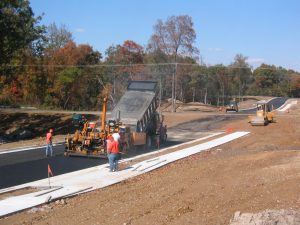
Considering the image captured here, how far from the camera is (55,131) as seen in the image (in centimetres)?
5212

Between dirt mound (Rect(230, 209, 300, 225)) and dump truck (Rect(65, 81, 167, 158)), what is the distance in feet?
49.3

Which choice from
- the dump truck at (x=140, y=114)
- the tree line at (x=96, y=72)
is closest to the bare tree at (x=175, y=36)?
the tree line at (x=96, y=72)

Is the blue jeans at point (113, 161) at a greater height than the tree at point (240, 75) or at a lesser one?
lesser

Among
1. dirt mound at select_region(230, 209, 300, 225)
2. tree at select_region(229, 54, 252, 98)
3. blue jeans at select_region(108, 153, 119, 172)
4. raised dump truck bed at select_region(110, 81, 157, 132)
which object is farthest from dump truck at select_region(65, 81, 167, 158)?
tree at select_region(229, 54, 252, 98)

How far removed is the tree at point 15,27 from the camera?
45531mm

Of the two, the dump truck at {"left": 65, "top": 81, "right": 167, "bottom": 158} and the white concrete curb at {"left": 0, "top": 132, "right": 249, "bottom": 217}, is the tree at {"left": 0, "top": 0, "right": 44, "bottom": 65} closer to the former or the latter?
the dump truck at {"left": 65, "top": 81, "right": 167, "bottom": 158}

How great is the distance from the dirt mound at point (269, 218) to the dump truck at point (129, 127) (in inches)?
592

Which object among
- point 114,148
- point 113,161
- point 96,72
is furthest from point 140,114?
point 96,72

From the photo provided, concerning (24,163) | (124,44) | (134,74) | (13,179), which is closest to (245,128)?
(24,163)

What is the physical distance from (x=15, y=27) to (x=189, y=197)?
122 feet

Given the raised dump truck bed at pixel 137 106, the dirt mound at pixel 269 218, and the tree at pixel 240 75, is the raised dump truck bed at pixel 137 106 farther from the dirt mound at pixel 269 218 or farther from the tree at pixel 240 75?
the tree at pixel 240 75

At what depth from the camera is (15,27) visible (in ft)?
154

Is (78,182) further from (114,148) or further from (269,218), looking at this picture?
Result: (269,218)

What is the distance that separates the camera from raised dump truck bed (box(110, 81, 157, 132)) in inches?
1130
